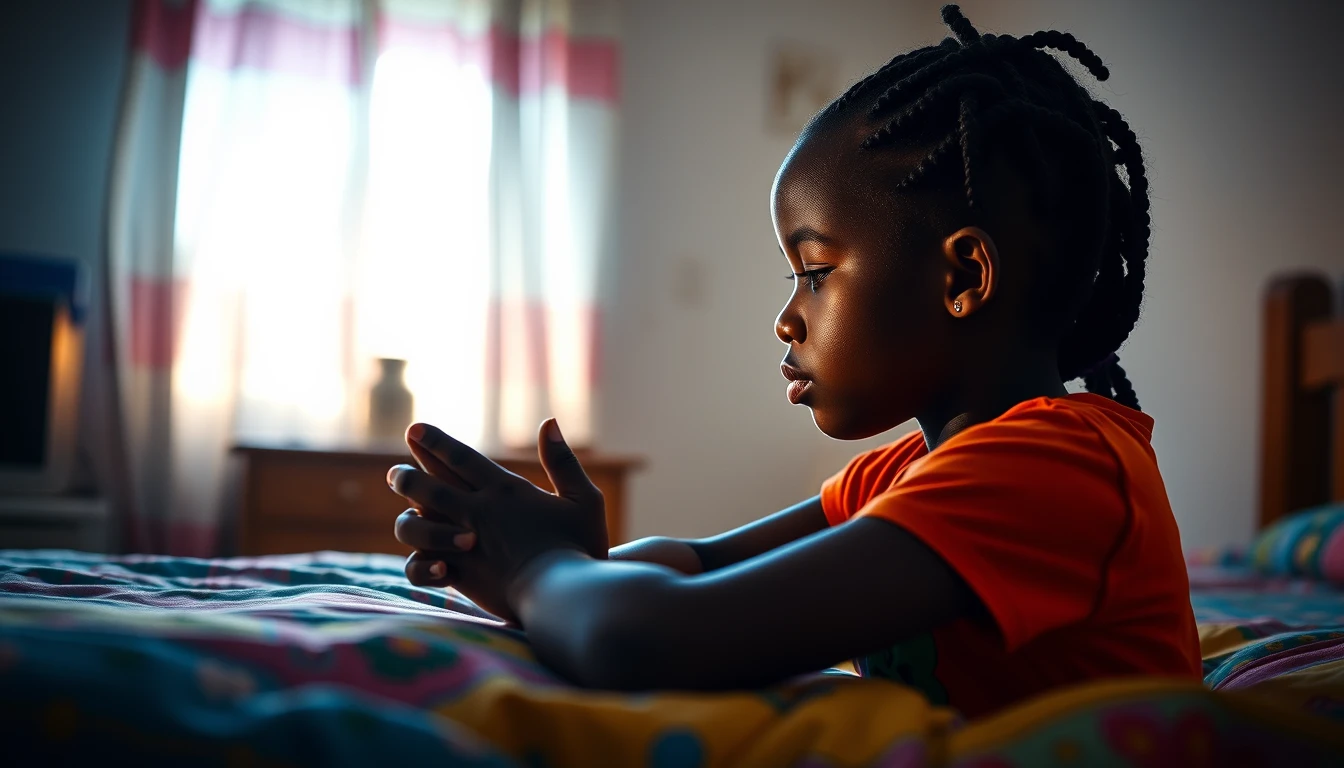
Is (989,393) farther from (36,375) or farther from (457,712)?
(36,375)

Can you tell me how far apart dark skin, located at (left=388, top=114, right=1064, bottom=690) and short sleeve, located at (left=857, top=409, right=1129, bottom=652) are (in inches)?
0.6

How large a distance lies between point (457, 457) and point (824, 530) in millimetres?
258

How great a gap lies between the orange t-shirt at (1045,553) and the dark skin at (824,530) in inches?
0.9

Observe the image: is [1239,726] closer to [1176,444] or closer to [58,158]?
[1176,444]

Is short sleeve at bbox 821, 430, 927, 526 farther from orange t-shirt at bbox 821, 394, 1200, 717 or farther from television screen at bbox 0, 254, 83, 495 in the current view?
television screen at bbox 0, 254, 83, 495

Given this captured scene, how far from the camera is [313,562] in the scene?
107 cm

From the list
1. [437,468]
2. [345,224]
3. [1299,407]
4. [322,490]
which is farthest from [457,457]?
[345,224]

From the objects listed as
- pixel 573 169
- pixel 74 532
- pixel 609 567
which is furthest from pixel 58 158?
pixel 609 567

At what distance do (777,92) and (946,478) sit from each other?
3.00 m

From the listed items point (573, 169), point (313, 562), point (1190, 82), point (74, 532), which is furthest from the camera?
point (573, 169)

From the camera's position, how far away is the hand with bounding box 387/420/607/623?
64 cm

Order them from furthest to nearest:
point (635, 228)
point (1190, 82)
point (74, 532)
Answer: point (635, 228) < point (1190, 82) < point (74, 532)

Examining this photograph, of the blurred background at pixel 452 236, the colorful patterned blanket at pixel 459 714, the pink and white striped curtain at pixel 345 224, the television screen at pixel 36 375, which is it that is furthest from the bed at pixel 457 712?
the pink and white striped curtain at pixel 345 224

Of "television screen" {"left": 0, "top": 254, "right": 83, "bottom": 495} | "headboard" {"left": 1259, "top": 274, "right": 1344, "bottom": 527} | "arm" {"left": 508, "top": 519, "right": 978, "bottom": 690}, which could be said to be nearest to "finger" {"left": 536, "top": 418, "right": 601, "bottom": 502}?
"arm" {"left": 508, "top": 519, "right": 978, "bottom": 690}
